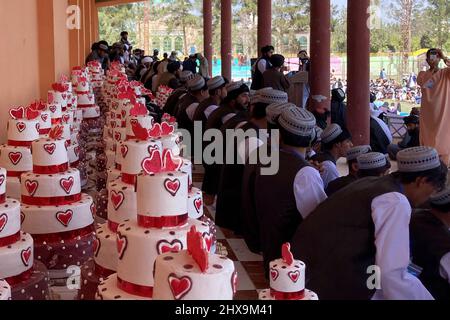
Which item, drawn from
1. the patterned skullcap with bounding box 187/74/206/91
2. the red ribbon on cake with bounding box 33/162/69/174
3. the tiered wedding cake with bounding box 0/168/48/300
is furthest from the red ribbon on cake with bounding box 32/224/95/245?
the patterned skullcap with bounding box 187/74/206/91

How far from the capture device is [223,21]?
14172 mm

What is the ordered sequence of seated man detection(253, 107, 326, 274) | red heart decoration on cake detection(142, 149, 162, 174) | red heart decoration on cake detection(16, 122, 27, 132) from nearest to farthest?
1. red heart decoration on cake detection(142, 149, 162, 174)
2. seated man detection(253, 107, 326, 274)
3. red heart decoration on cake detection(16, 122, 27, 132)

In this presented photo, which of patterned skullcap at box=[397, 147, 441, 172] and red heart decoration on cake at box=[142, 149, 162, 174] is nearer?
red heart decoration on cake at box=[142, 149, 162, 174]

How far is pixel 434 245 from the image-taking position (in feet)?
8.28

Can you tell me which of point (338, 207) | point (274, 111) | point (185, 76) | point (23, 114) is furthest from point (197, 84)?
point (338, 207)

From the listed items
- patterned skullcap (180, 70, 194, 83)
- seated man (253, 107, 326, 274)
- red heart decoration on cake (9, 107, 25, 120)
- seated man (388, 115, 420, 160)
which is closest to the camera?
seated man (253, 107, 326, 274)

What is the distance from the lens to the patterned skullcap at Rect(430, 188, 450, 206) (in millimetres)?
2525

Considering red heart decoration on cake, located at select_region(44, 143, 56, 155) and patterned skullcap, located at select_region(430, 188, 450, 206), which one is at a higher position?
red heart decoration on cake, located at select_region(44, 143, 56, 155)

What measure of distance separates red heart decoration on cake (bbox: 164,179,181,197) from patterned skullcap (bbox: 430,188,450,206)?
125 centimetres

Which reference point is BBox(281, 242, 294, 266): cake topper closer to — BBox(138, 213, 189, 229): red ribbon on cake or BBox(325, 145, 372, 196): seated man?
BBox(138, 213, 189, 229): red ribbon on cake

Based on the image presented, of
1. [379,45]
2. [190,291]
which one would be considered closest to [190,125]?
[190,291]

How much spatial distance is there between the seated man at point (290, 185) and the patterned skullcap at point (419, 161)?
0.52m

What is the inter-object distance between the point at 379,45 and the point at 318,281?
67.0 feet

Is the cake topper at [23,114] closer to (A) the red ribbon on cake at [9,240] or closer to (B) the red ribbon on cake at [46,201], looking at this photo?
(B) the red ribbon on cake at [46,201]
